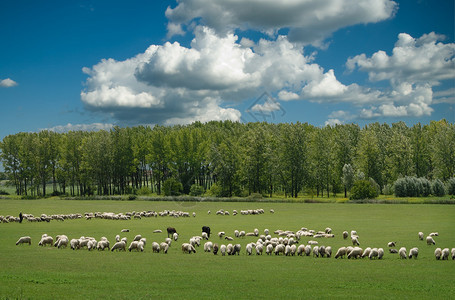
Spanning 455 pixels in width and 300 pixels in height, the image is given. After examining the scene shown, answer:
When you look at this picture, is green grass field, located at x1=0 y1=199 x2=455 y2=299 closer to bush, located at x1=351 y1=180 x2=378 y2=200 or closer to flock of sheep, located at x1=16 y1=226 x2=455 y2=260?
flock of sheep, located at x1=16 y1=226 x2=455 y2=260

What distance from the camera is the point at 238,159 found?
101 meters

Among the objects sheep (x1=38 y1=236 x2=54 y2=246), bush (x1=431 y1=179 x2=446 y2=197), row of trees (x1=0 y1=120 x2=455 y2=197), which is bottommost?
bush (x1=431 y1=179 x2=446 y2=197)

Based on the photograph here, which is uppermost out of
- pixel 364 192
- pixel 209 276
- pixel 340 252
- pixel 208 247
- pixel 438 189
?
pixel 209 276

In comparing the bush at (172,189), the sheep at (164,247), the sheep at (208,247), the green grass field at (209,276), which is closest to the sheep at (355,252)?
the green grass field at (209,276)

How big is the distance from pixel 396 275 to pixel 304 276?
4.19 meters

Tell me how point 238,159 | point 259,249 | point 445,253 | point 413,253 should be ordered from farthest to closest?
point 238,159, point 259,249, point 413,253, point 445,253

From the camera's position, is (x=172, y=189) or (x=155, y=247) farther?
(x=172, y=189)

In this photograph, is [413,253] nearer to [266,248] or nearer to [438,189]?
[266,248]

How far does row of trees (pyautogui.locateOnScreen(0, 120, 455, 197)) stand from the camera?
A: 9831 cm

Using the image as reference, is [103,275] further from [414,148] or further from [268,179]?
[414,148]

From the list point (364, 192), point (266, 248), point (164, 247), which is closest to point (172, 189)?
point (364, 192)

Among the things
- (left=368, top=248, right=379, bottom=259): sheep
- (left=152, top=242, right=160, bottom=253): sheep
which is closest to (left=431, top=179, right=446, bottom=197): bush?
(left=368, top=248, right=379, bottom=259): sheep

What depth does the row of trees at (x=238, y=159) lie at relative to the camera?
98312 mm

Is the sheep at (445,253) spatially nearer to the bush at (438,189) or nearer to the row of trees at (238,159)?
the bush at (438,189)
